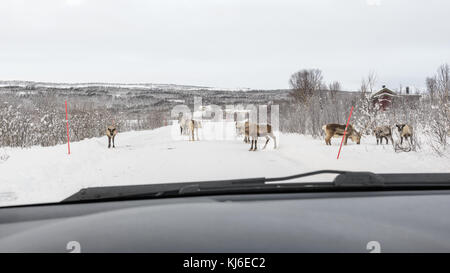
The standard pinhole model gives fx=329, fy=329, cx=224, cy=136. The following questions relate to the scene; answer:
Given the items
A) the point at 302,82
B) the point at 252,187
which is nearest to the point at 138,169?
the point at 252,187

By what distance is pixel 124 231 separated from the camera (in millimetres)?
1300

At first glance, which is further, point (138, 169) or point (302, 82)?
point (302, 82)

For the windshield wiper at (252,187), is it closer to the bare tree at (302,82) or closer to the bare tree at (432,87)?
the bare tree at (432,87)

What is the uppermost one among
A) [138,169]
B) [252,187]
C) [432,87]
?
[432,87]

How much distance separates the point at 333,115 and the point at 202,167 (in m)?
17.4

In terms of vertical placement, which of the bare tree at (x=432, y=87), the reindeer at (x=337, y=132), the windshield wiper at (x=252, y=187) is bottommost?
the reindeer at (x=337, y=132)

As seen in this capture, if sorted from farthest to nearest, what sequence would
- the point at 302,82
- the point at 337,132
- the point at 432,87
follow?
the point at 302,82 → the point at 337,132 → the point at 432,87

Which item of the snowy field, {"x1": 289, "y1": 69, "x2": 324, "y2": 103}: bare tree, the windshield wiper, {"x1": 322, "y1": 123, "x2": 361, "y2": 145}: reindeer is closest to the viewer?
the windshield wiper

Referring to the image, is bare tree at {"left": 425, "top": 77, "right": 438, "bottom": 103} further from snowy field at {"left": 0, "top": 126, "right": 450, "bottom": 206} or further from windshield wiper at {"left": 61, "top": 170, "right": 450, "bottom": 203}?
windshield wiper at {"left": 61, "top": 170, "right": 450, "bottom": 203}

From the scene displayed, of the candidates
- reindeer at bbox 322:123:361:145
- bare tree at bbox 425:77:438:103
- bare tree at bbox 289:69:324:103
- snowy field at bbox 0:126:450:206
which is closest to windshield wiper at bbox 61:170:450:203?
snowy field at bbox 0:126:450:206

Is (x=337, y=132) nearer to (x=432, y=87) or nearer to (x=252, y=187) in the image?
(x=432, y=87)

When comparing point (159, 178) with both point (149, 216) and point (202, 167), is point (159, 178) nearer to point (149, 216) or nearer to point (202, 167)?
point (202, 167)

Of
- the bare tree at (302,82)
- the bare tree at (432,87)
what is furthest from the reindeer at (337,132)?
the bare tree at (302,82)

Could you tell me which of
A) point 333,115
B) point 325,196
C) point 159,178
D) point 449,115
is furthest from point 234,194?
point 333,115
